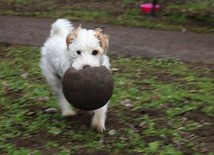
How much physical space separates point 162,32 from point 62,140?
5517 mm

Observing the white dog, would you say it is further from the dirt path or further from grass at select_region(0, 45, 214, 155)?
the dirt path

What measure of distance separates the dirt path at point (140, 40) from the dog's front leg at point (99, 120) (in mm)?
3264

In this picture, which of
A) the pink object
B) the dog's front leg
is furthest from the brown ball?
the pink object

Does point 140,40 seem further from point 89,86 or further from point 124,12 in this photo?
point 89,86

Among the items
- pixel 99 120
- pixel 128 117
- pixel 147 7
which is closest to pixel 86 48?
pixel 99 120

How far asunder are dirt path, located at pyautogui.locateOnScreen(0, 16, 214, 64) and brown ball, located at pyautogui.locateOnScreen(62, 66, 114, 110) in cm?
351

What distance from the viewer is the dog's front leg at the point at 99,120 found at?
531cm

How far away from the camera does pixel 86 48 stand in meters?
5.04

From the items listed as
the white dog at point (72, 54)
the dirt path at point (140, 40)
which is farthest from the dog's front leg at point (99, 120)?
the dirt path at point (140, 40)

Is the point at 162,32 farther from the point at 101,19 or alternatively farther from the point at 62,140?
the point at 62,140

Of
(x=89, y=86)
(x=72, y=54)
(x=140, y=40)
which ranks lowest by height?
(x=140, y=40)

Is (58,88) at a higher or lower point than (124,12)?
higher

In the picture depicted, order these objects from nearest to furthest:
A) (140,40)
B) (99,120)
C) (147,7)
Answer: (99,120) → (140,40) → (147,7)

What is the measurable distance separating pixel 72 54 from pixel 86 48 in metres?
0.18
